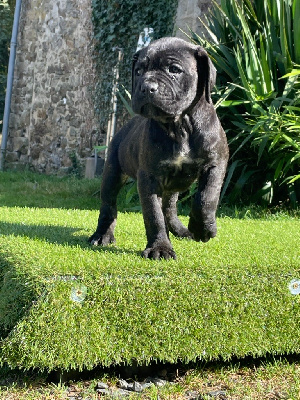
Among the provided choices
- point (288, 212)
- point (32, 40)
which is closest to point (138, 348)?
point (288, 212)

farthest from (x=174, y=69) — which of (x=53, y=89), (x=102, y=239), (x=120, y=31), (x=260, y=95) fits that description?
(x=53, y=89)

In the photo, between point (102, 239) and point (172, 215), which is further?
point (172, 215)

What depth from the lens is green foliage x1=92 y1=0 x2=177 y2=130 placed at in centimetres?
1005

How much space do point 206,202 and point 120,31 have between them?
8.22 metres

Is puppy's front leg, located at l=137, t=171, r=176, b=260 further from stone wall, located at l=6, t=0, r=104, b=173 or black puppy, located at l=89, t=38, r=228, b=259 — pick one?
stone wall, located at l=6, t=0, r=104, b=173

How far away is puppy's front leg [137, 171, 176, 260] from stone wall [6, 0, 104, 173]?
821cm

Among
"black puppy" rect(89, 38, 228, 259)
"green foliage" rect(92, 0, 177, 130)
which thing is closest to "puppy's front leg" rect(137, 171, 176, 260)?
"black puppy" rect(89, 38, 228, 259)

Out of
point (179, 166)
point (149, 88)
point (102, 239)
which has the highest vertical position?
point (149, 88)

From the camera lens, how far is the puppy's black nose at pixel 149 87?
2947mm

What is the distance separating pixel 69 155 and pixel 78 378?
9924 millimetres

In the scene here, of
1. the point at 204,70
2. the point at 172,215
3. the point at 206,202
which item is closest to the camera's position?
the point at 204,70

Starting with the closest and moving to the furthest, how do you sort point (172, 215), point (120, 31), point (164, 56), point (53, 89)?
point (164, 56) → point (172, 215) → point (120, 31) → point (53, 89)

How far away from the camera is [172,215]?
437 centimetres

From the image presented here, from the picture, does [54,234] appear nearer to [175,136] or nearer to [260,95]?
[175,136]
